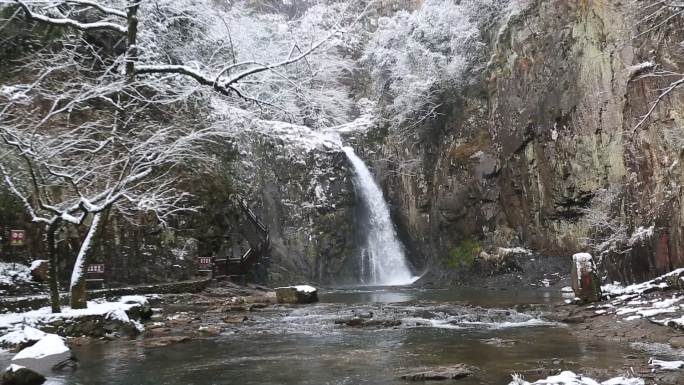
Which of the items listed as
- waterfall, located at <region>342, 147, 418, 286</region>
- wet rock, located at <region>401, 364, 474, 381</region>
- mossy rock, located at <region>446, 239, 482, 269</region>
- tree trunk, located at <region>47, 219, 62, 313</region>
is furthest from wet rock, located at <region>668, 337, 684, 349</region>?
waterfall, located at <region>342, 147, 418, 286</region>

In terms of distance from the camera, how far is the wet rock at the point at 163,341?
347 inches

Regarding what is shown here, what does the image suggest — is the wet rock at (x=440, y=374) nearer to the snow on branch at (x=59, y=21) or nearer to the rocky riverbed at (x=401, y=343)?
the rocky riverbed at (x=401, y=343)

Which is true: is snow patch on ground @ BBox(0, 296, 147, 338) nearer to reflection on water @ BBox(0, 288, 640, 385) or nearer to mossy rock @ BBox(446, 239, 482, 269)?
reflection on water @ BBox(0, 288, 640, 385)

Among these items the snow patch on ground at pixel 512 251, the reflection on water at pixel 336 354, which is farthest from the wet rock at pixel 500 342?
the snow patch on ground at pixel 512 251

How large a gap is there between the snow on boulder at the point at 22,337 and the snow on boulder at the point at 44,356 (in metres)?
1.52

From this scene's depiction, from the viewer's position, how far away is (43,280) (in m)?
13.9

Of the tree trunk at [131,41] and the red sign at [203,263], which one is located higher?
the tree trunk at [131,41]

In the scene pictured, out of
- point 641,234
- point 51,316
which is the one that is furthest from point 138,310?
point 641,234

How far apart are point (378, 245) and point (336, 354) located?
65.9 feet

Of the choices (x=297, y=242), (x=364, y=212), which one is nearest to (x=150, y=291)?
(x=297, y=242)

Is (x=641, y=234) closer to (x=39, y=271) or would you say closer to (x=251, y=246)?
(x=39, y=271)

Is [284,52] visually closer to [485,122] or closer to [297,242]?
[485,122]

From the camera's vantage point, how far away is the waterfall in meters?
26.7

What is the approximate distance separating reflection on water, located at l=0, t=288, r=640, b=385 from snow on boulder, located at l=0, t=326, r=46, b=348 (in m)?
0.86
